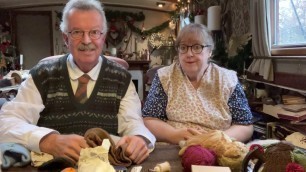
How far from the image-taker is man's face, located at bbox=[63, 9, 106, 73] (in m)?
1.22

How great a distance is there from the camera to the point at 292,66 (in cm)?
232

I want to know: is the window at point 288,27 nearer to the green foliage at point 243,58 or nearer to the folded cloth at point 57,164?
the green foliage at point 243,58

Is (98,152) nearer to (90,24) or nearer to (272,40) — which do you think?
(90,24)

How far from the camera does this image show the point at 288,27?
8.31ft

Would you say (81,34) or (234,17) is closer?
(81,34)

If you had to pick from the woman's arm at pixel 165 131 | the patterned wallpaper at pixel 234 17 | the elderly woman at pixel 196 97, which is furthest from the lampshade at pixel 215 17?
the woman's arm at pixel 165 131

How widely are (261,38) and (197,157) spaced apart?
213cm

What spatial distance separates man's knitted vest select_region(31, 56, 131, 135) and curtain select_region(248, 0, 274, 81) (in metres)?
1.67

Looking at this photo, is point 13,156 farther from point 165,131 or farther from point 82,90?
point 165,131

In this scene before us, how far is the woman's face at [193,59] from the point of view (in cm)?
155

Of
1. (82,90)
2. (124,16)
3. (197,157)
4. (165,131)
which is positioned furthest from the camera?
(124,16)

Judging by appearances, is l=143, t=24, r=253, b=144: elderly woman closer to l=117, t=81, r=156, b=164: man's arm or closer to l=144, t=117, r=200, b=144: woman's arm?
l=144, t=117, r=200, b=144: woman's arm

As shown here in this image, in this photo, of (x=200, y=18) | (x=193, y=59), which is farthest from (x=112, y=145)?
(x=200, y=18)

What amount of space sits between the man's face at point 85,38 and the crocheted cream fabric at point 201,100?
45 cm
